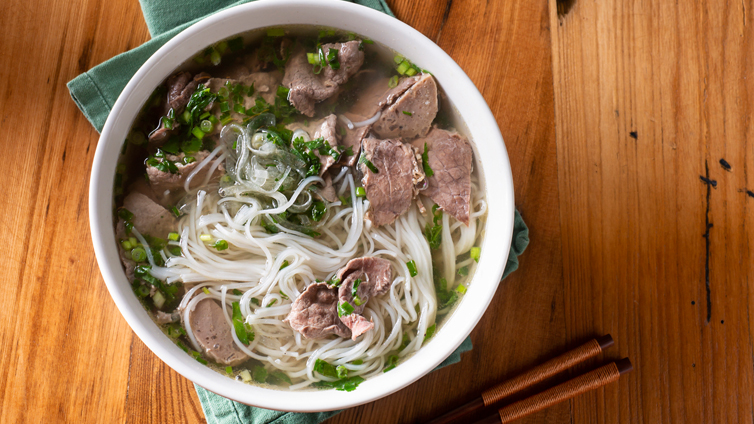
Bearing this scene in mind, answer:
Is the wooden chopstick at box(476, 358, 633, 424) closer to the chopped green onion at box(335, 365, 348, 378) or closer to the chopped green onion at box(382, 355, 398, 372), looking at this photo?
the chopped green onion at box(382, 355, 398, 372)

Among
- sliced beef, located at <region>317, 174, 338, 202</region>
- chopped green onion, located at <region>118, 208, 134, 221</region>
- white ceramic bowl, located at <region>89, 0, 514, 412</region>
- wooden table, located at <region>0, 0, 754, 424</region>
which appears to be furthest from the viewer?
wooden table, located at <region>0, 0, 754, 424</region>

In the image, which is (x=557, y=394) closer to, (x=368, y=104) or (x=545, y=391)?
(x=545, y=391)

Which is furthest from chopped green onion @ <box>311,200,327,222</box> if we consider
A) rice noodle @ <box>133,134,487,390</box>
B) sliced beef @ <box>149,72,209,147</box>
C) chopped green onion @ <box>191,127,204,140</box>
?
sliced beef @ <box>149,72,209,147</box>

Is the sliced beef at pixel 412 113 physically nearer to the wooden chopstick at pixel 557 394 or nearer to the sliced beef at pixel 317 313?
the sliced beef at pixel 317 313

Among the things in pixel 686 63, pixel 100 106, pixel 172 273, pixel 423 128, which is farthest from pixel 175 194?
pixel 686 63

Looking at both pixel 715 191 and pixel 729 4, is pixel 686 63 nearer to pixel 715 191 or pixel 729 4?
pixel 729 4

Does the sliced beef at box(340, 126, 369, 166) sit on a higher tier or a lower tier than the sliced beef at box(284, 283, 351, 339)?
higher
